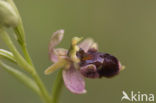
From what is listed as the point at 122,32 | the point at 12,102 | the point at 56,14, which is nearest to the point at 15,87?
the point at 12,102

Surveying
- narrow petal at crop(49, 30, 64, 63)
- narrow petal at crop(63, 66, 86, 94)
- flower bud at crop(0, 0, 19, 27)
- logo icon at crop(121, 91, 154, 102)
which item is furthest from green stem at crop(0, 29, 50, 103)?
logo icon at crop(121, 91, 154, 102)

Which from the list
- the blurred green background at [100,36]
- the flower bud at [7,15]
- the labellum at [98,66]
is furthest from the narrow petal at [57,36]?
the blurred green background at [100,36]

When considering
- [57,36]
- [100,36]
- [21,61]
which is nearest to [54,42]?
[57,36]

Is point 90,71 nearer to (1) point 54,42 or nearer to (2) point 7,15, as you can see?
(1) point 54,42

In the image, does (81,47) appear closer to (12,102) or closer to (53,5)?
(12,102)

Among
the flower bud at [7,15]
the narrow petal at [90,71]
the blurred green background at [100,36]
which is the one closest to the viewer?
the flower bud at [7,15]

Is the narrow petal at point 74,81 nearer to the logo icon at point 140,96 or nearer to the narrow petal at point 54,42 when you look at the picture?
the narrow petal at point 54,42

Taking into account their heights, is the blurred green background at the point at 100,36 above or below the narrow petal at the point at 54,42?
below
